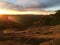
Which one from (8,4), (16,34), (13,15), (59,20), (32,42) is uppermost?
(8,4)

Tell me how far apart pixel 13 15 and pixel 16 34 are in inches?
9.4

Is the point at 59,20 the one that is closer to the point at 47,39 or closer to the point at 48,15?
the point at 48,15

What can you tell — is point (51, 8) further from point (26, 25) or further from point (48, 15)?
point (26, 25)

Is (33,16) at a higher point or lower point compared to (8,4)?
lower

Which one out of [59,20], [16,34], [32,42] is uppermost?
[59,20]

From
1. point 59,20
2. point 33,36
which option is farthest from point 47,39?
point 59,20

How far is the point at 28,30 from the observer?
61.7 inches

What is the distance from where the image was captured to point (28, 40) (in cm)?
156

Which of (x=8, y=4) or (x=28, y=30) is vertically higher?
(x=8, y=4)

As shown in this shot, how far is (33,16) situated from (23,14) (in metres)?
0.13

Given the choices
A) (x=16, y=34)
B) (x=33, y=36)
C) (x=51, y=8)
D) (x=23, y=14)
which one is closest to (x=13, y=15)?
(x=23, y=14)

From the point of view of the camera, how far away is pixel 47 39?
1.57 meters

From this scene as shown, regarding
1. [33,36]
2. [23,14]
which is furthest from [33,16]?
[33,36]

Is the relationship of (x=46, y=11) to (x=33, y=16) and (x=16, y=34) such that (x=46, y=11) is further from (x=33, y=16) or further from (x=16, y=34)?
(x=16, y=34)
